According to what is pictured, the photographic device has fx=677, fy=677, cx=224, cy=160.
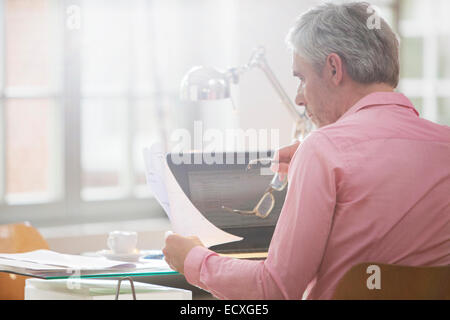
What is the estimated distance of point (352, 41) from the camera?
1272 millimetres

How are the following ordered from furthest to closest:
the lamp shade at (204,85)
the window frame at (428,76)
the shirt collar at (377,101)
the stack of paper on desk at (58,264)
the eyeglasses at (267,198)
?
the window frame at (428,76), the lamp shade at (204,85), the eyeglasses at (267,198), the stack of paper on desk at (58,264), the shirt collar at (377,101)

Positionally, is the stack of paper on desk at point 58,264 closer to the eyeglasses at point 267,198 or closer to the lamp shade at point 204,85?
the eyeglasses at point 267,198

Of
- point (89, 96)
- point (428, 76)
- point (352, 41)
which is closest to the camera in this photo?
point (352, 41)

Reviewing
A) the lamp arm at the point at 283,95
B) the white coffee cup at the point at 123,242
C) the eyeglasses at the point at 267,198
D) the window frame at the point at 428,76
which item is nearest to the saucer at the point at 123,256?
the white coffee cup at the point at 123,242

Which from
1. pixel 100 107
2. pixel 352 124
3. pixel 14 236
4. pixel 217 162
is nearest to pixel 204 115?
pixel 100 107

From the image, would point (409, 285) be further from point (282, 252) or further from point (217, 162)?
point (217, 162)

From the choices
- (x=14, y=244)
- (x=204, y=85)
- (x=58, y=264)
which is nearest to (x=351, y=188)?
(x=58, y=264)

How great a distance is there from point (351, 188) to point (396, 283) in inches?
6.9

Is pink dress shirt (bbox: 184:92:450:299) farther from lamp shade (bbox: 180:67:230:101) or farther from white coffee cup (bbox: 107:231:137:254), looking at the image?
lamp shade (bbox: 180:67:230:101)

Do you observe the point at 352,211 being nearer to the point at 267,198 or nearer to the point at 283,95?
the point at 267,198

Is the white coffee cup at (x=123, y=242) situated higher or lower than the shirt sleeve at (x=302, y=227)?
lower

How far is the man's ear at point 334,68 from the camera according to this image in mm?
1280

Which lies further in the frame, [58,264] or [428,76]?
[428,76]

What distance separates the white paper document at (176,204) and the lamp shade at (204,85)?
1.66 feet
